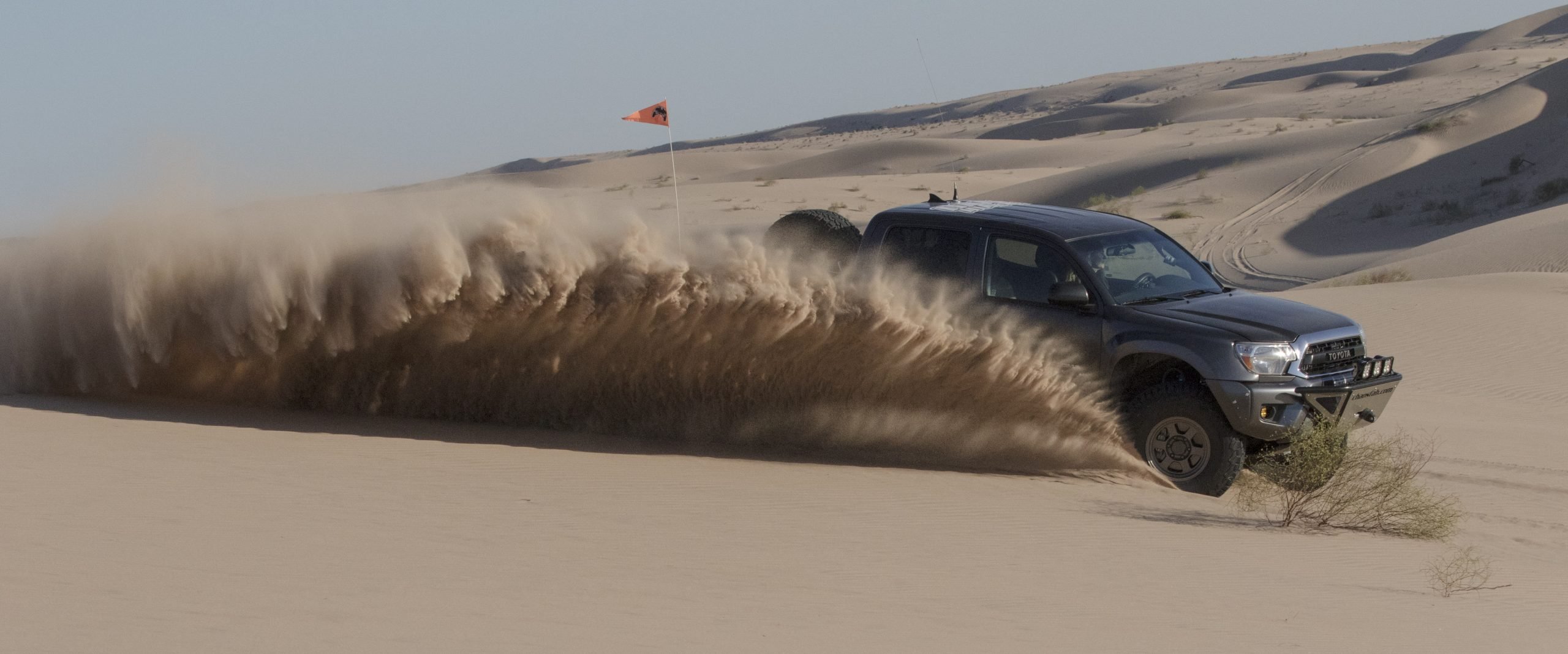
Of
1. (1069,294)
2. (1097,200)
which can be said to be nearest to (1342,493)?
(1069,294)

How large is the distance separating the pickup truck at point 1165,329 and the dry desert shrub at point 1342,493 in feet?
0.63

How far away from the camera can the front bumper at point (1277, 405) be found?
7.92 m

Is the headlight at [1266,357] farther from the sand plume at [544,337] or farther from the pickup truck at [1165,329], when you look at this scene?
the sand plume at [544,337]

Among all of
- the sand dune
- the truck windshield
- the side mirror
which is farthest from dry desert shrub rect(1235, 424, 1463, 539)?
the side mirror

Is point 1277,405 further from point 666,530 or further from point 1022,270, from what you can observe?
point 666,530

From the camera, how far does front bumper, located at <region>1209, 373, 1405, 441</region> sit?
7.92m

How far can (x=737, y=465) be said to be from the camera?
828 cm

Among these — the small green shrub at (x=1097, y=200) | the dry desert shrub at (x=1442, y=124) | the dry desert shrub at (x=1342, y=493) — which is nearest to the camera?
the dry desert shrub at (x=1342, y=493)

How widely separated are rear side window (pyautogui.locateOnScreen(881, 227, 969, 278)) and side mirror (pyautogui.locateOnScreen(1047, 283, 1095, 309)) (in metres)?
0.75

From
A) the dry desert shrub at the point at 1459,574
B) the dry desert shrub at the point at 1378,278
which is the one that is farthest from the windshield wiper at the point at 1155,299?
the dry desert shrub at the point at 1378,278

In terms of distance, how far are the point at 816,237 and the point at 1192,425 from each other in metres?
3.00

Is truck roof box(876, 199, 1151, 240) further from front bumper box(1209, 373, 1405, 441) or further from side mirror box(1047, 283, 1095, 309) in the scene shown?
front bumper box(1209, 373, 1405, 441)

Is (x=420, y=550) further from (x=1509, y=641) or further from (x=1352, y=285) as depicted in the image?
(x=1352, y=285)

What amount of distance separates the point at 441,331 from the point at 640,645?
16.6 feet
